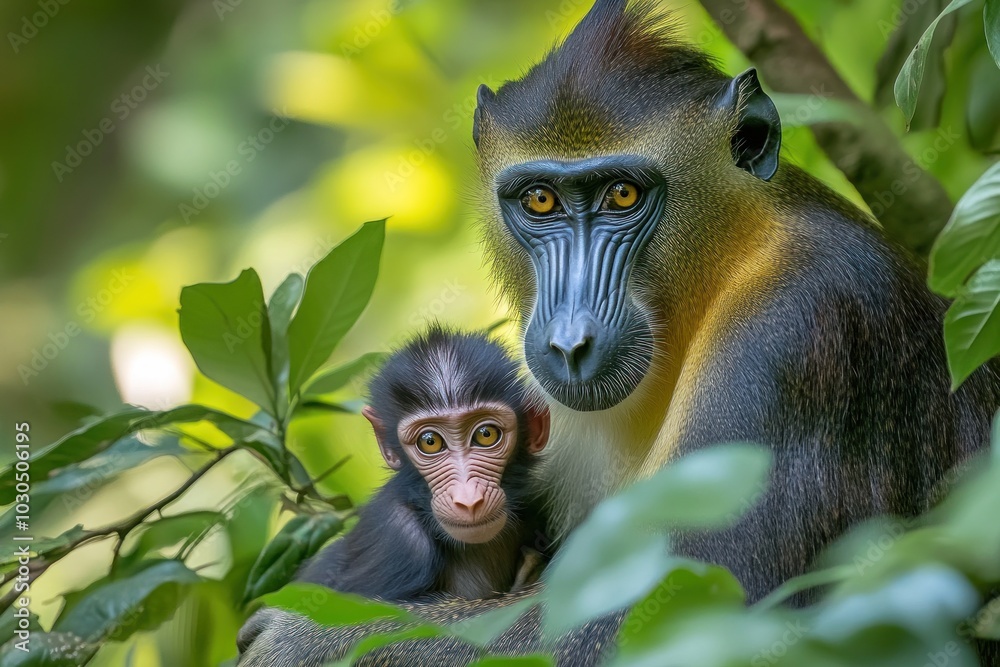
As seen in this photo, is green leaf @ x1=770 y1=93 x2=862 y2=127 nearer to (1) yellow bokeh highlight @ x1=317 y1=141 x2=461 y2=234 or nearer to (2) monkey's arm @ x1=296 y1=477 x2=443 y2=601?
(2) monkey's arm @ x1=296 y1=477 x2=443 y2=601

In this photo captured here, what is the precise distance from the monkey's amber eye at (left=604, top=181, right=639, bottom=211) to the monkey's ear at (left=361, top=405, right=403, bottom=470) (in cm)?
166

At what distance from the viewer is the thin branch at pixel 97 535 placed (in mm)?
4277

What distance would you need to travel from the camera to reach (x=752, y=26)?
19.0ft

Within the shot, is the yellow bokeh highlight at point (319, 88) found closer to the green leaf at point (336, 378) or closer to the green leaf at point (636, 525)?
the green leaf at point (336, 378)

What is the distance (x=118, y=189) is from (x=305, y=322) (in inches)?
259

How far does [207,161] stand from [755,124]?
678cm

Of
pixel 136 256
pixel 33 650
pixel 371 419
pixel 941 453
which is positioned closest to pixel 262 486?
pixel 371 419

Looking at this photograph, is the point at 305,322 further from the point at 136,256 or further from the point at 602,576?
the point at 136,256

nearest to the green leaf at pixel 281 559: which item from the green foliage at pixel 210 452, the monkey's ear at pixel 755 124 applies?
the green foliage at pixel 210 452

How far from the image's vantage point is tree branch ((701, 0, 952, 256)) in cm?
534

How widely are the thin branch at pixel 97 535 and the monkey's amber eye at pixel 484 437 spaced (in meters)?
1.01

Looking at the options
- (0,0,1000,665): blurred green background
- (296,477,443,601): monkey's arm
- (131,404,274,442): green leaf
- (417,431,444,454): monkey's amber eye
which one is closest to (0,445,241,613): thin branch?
(131,404,274,442): green leaf

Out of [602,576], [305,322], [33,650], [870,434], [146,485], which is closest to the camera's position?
[602,576]

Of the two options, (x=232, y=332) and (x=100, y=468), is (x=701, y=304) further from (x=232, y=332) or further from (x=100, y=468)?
(x=100, y=468)
